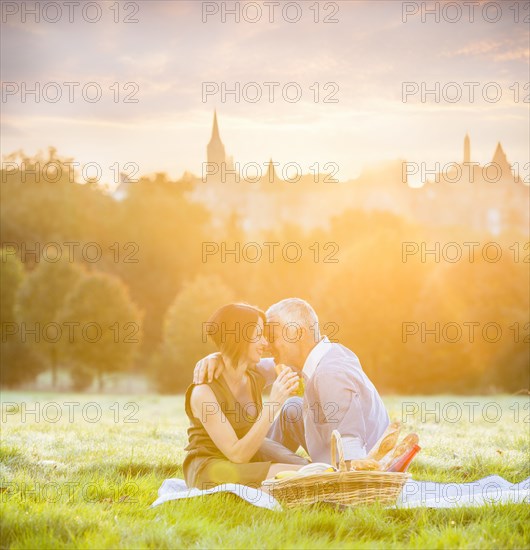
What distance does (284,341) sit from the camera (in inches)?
266

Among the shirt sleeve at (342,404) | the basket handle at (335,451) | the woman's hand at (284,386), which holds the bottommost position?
the basket handle at (335,451)

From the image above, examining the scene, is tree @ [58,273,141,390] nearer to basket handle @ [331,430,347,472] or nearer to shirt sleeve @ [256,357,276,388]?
shirt sleeve @ [256,357,276,388]

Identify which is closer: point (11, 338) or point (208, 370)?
point (208, 370)

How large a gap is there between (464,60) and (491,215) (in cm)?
3871

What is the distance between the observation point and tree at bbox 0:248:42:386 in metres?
46.3

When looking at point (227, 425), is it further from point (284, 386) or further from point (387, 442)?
point (387, 442)

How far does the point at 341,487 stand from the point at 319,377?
1.16 meters

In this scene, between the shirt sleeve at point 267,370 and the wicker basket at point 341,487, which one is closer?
the wicker basket at point 341,487

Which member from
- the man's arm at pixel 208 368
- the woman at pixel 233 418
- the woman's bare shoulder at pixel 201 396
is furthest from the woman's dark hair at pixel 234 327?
the woman's bare shoulder at pixel 201 396

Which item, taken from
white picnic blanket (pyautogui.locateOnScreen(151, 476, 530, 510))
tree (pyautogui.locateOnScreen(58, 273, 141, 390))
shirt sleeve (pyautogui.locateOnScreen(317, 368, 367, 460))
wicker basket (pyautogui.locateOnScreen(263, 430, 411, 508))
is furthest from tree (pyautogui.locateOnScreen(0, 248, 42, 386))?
wicker basket (pyautogui.locateOnScreen(263, 430, 411, 508))

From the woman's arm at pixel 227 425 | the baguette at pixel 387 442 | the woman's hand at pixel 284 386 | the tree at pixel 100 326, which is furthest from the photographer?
the tree at pixel 100 326

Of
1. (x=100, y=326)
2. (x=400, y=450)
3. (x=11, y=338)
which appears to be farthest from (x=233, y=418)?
(x=11, y=338)

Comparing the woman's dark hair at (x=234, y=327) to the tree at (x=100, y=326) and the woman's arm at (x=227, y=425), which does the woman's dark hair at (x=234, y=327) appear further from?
the tree at (x=100, y=326)

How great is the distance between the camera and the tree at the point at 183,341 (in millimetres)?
46656
